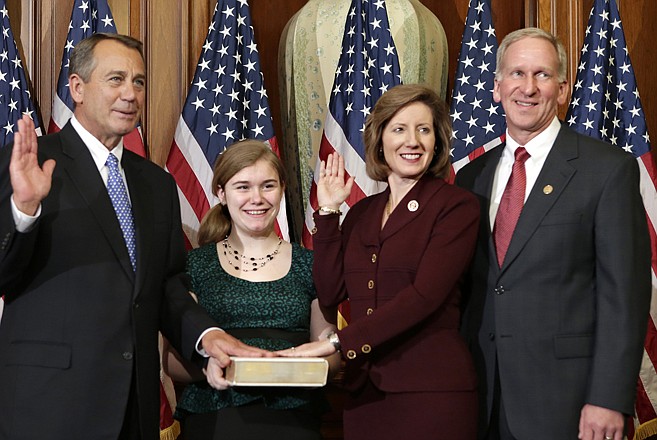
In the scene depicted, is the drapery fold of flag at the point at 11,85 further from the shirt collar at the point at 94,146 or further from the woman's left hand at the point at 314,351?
the woman's left hand at the point at 314,351

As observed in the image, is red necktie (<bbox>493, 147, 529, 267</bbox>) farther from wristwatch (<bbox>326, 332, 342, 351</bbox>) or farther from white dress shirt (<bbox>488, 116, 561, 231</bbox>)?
wristwatch (<bbox>326, 332, 342, 351</bbox>)

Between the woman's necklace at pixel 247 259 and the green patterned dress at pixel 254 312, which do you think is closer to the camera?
the green patterned dress at pixel 254 312

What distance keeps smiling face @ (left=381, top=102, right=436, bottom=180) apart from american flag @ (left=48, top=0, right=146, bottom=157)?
5.44ft

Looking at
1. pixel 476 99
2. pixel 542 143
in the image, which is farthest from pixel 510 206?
pixel 476 99

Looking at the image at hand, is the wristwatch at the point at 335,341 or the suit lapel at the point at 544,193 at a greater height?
the suit lapel at the point at 544,193

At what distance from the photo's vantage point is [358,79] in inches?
174

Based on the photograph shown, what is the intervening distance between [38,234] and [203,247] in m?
0.69

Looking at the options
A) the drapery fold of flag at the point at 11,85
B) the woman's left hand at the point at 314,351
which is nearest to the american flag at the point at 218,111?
the drapery fold of flag at the point at 11,85

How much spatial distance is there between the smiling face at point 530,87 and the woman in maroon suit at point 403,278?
9.6 inches

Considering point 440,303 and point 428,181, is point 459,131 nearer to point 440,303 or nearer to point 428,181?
point 428,181

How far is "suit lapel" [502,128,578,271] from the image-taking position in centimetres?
291

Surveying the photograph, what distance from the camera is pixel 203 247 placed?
3.35 metres

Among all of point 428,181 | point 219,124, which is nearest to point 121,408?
point 428,181

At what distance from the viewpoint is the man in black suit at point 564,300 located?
9.14 feet
